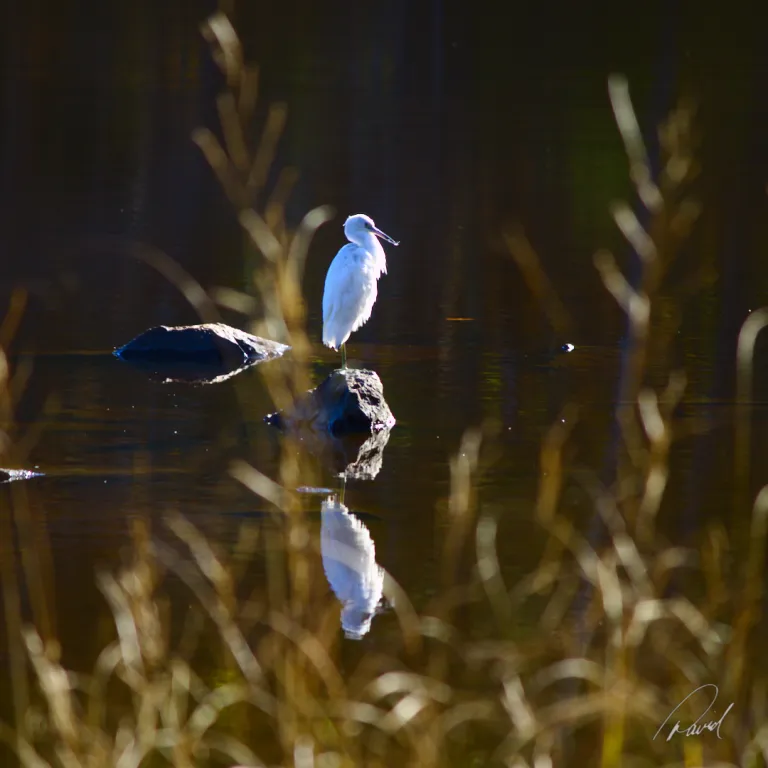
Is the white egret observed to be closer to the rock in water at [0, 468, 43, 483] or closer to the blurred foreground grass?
the rock in water at [0, 468, 43, 483]

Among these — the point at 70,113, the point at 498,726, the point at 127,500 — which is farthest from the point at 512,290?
the point at 70,113

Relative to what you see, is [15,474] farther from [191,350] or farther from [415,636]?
[415,636]

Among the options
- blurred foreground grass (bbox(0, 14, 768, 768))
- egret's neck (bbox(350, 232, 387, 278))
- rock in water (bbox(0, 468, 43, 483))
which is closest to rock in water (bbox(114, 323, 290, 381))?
egret's neck (bbox(350, 232, 387, 278))

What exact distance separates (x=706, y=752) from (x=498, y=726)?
1.26 meters

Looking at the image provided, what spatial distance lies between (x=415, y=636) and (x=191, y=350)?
20.9 ft

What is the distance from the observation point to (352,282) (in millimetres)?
8273

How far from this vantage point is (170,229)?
1372 cm

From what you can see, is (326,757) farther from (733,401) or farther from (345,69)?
(345,69)

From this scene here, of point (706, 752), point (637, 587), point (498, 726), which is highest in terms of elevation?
point (637, 587)

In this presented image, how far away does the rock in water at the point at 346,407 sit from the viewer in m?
7.56

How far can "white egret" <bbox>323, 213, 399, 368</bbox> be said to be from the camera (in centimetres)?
827

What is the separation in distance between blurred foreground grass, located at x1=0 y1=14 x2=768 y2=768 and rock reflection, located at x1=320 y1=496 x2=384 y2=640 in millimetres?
102

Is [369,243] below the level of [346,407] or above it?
above

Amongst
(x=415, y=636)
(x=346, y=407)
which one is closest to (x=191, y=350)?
(x=346, y=407)
